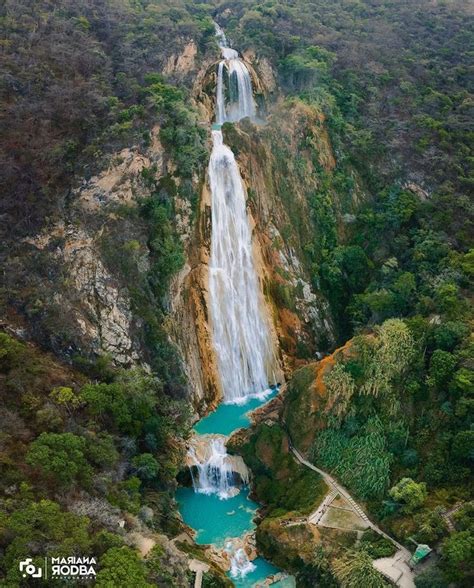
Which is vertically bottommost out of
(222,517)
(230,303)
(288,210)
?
(222,517)

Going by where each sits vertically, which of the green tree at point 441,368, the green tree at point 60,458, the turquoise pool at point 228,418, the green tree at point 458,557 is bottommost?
the green tree at point 458,557

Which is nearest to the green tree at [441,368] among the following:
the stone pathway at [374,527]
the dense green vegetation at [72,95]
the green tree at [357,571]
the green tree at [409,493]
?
the green tree at [409,493]

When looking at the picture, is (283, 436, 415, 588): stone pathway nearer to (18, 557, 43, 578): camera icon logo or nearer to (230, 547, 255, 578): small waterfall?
(230, 547, 255, 578): small waterfall

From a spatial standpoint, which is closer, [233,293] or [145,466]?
[145,466]

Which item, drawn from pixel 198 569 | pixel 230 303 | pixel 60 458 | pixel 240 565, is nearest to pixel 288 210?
pixel 230 303

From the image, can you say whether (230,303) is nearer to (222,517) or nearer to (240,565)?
(222,517)

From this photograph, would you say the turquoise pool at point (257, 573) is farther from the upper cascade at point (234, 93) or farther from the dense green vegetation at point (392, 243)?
the upper cascade at point (234, 93)

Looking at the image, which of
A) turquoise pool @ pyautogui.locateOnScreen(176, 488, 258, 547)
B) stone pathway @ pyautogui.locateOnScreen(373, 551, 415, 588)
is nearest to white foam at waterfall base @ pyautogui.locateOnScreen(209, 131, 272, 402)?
turquoise pool @ pyautogui.locateOnScreen(176, 488, 258, 547)
